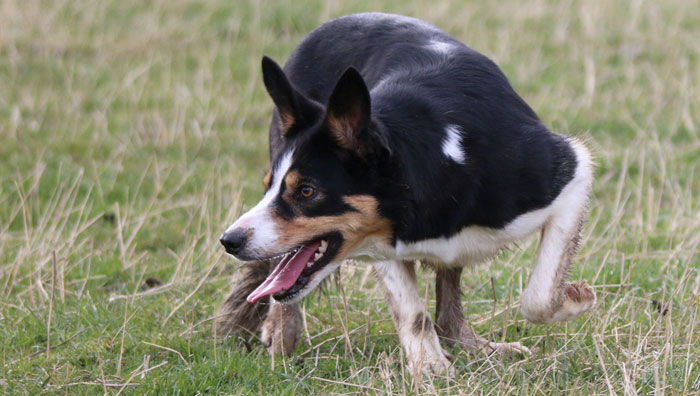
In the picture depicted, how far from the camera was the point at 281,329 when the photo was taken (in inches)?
188

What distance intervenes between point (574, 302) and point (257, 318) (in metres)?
1.65

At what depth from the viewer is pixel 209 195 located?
7.07 meters

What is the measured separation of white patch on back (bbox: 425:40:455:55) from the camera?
4840mm

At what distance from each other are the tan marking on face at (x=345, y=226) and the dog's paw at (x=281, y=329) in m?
0.81

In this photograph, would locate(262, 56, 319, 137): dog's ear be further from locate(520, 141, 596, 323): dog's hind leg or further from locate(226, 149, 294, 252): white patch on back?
locate(520, 141, 596, 323): dog's hind leg

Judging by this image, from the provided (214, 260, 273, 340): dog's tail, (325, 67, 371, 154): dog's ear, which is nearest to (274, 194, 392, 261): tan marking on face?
(325, 67, 371, 154): dog's ear

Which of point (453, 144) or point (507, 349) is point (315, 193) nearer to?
point (453, 144)

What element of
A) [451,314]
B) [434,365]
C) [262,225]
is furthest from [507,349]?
[262,225]

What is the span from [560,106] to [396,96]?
4512 millimetres

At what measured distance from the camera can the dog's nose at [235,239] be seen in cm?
388

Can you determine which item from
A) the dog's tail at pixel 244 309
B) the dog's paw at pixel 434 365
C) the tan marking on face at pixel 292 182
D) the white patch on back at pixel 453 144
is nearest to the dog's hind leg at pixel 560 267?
the dog's paw at pixel 434 365

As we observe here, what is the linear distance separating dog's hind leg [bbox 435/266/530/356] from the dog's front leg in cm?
21

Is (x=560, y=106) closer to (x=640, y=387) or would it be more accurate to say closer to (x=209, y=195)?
(x=209, y=195)

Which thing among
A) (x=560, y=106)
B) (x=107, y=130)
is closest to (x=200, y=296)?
(x=107, y=130)
